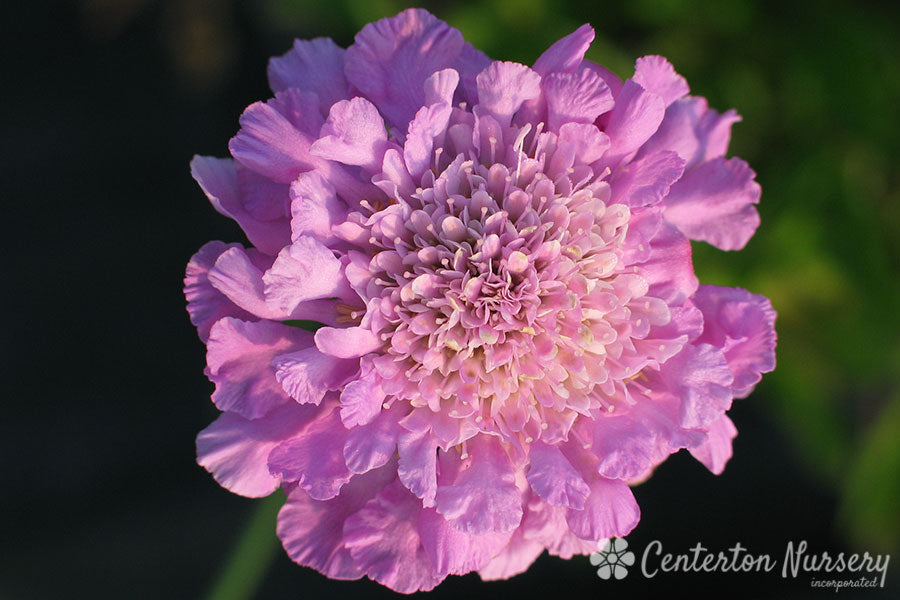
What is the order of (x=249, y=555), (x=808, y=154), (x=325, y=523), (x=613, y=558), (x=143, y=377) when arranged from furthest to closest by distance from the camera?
(x=143, y=377), (x=808, y=154), (x=613, y=558), (x=249, y=555), (x=325, y=523)

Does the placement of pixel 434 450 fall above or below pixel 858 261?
below

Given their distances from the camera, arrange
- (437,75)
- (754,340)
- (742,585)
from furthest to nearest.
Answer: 1. (742,585)
2. (754,340)
3. (437,75)

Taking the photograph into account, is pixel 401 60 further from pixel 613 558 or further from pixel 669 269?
pixel 613 558

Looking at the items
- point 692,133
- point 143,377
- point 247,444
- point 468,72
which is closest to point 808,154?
point 692,133

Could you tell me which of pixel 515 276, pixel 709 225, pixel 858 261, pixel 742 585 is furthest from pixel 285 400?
pixel 742 585

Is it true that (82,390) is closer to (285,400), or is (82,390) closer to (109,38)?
(109,38)

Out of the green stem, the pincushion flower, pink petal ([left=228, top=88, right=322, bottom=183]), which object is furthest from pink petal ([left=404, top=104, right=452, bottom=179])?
the green stem

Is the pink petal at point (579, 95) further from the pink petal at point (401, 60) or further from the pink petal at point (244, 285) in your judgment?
the pink petal at point (244, 285)

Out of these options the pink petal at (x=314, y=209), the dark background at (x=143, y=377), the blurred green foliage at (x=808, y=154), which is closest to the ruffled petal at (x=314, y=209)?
the pink petal at (x=314, y=209)
